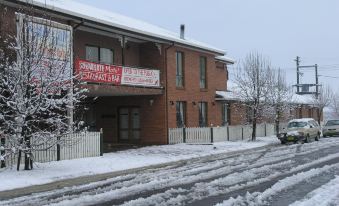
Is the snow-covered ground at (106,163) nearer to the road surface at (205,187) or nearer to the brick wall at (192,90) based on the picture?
the road surface at (205,187)

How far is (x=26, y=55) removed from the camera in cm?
1620

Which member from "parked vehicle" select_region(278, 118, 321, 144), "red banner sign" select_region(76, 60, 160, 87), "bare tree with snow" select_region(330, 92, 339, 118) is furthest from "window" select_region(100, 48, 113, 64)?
"bare tree with snow" select_region(330, 92, 339, 118)

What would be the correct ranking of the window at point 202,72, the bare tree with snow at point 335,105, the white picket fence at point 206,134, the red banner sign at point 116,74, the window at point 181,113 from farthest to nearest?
the bare tree with snow at point 335,105
the window at point 202,72
the window at point 181,113
the white picket fence at point 206,134
the red banner sign at point 116,74

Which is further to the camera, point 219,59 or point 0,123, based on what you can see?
point 219,59

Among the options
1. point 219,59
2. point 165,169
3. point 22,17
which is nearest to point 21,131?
point 22,17

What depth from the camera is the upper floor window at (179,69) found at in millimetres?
32172

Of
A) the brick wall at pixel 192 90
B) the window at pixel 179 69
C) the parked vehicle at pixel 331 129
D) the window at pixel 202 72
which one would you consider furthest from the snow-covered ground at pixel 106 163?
the parked vehicle at pixel 331 129

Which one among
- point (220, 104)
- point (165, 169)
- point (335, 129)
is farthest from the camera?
point (335, 129)

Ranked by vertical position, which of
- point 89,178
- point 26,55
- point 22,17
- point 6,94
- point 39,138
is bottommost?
point 89,178

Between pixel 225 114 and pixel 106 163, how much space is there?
2032 centimetres

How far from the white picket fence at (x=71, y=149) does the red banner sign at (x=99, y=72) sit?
8.93ft

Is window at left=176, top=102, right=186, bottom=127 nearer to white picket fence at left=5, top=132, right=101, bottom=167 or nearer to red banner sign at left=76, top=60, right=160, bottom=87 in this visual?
red banner sign at left=76, top=60, right=160, bottom=87

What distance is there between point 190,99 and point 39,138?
17.6m

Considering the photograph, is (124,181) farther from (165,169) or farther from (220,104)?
(220,104)
